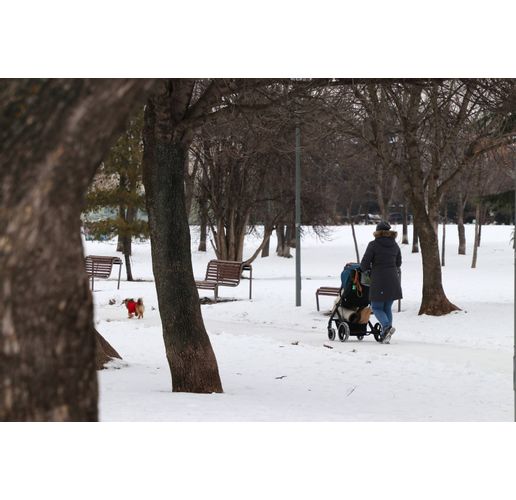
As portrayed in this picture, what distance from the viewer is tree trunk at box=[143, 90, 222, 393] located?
9617 millimetres

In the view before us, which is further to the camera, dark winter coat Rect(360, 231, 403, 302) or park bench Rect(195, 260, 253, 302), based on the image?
park bench Rect(195, 260, 253, 302)

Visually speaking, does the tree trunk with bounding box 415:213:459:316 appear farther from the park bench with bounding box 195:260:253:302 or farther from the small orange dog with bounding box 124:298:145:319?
the small orange dog with bounding box 124:298:145:319

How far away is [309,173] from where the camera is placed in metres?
32.4

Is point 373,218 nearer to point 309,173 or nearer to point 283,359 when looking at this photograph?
point 309,173

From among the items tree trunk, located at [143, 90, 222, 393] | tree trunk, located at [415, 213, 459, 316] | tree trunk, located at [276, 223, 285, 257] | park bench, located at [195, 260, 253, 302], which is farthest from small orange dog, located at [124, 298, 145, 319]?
tree trunk, located at [276, 223, 285, 257]

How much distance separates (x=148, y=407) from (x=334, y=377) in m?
3.60

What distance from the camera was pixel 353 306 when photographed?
14422mm

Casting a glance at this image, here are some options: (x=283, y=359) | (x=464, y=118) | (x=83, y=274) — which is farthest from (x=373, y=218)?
(x=83, y=274)

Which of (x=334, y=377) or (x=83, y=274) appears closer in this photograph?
(x=83, y=274)

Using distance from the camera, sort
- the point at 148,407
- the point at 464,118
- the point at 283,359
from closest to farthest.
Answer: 1. the point at 148,407
2. the point at 283,359
3. the point at 464,118

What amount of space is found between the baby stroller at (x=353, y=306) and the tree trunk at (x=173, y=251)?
460 centimetres

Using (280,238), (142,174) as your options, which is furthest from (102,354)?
(280,238)

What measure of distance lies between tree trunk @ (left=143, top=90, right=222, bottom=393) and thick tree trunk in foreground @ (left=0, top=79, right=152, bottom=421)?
4475mm

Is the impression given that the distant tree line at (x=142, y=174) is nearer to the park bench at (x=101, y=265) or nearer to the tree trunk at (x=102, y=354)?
the tree trunk at (x=102, y=354)
